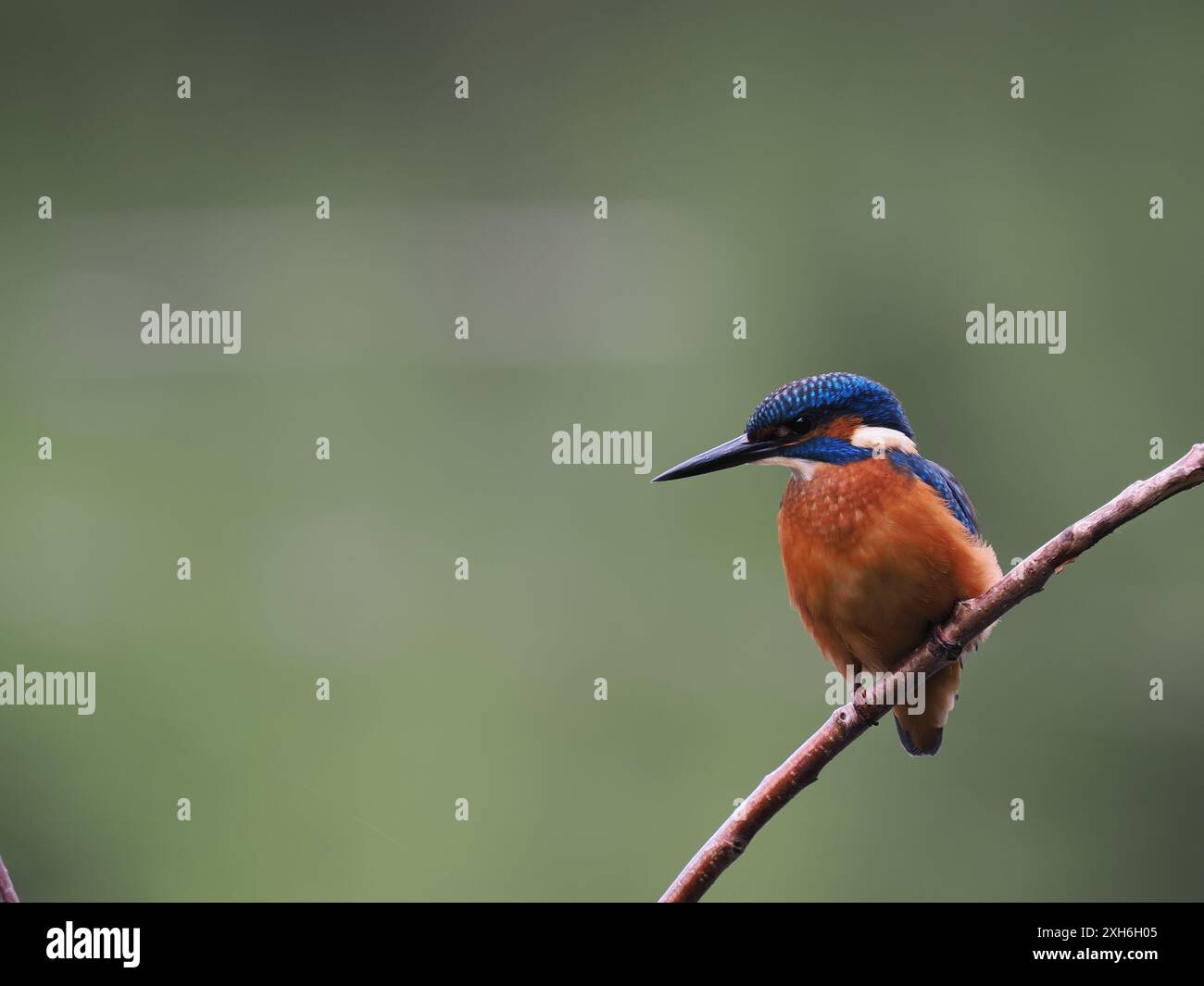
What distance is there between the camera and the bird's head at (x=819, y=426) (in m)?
1.69

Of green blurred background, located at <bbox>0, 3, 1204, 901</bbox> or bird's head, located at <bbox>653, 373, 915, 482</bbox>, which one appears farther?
green blurred background, located at <bbox>0, 3, 1204, 901</bbox>

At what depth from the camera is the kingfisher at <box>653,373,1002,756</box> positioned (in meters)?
1.68

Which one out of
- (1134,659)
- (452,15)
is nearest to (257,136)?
(452,15)

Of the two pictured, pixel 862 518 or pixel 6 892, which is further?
pixel 862 518

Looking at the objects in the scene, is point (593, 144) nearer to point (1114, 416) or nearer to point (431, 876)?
point (1114, 416)

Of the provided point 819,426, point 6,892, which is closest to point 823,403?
point 819,426

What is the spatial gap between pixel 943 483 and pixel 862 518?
0.56ft

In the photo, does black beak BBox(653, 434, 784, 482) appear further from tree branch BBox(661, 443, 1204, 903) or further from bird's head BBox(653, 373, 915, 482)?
tree branch BBox(661, 443, 1204, 903)

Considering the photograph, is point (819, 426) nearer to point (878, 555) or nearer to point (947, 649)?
point (878, 555)

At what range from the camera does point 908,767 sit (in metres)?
5.08

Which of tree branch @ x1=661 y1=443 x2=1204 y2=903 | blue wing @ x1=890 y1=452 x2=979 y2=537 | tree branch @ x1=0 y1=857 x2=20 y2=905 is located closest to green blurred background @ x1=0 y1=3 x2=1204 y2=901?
blue wing @ x1=890 y1=452 x2=979 y2=537

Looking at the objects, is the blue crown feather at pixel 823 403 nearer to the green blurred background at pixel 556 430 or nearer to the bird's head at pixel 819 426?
the bird's head at pixel 819 426

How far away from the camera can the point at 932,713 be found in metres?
1.90
